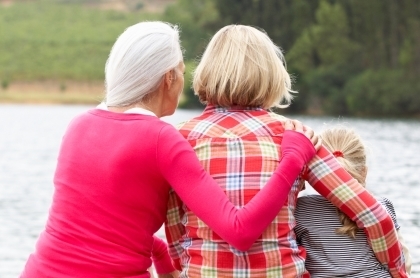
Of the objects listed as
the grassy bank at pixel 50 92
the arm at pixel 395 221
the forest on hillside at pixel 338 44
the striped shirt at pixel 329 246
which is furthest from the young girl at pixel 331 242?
the grassy bank at pixel 50 92

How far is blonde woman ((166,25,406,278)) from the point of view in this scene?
2.32m

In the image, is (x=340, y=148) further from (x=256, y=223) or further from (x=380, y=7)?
(x=380, y=7)

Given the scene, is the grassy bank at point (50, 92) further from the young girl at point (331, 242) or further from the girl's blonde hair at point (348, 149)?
the young girl at point (331, 242)

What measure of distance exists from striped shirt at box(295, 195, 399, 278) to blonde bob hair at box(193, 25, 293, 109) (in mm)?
377

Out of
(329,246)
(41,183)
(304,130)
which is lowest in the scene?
(41,183)

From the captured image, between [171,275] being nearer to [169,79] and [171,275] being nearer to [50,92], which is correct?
[169,79]

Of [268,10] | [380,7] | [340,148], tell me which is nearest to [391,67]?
[380,7]

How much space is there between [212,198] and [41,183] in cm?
1227

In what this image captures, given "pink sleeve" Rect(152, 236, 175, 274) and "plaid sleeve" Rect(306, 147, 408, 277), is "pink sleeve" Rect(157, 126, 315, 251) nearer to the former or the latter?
"plaid sleeve" Rect(306, 147, 408, 277)

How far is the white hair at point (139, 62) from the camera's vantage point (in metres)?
2.31

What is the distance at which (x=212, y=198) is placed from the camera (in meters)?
2.22

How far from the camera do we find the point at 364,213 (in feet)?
→ 8.17

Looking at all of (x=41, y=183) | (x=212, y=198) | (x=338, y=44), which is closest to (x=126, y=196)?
(x=212, y=198)

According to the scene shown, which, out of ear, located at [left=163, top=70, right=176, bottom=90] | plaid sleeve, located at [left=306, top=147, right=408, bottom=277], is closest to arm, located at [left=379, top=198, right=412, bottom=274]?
plaid sleeve, located at [left=306, top=147, right=408, bottom=277]
